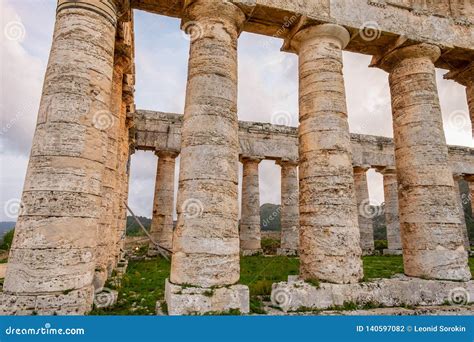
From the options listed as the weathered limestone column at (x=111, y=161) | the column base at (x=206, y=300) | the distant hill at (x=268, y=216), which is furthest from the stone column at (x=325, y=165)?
the distant hill at (x=268, y=216)

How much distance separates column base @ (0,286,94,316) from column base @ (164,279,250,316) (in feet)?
5.55

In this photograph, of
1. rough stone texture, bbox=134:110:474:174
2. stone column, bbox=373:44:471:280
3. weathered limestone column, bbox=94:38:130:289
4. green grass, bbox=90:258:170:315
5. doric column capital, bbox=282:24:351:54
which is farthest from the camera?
rough stone texture, bbox=134:110:474:174

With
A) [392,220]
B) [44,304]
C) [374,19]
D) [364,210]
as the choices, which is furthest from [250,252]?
[44,304]

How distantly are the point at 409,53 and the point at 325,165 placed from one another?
5.40 metres

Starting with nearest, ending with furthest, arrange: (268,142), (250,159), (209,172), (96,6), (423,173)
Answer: (96,6) → (209,172) → (423,173) → (250,159) → (268,142)

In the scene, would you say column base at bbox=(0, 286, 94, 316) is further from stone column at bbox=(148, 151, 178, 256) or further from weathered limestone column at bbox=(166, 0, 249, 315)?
stone column at bbox=(148, 151, 178, 256)

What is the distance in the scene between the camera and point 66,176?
19.0 ft

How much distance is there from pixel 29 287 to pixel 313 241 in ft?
20.6

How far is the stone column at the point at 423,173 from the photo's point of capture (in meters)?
8.62

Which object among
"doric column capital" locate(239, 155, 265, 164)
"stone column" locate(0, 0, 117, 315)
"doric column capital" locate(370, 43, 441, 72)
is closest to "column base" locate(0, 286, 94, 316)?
"stone column" locate(0, 0, 117, 315)

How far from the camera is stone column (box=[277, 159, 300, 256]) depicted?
20781 millimetres

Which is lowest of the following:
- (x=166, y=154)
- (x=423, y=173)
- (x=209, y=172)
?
(x=209, y=172)

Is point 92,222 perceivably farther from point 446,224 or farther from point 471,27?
point 471,27

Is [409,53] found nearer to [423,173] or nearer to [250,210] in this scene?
[423,173]
